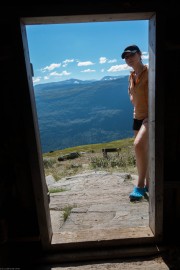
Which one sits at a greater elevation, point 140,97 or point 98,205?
point 140,97

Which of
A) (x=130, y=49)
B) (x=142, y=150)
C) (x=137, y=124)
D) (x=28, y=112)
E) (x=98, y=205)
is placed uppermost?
(x=130, y=49)

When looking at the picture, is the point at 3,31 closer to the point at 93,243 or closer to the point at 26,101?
the point at 26,101

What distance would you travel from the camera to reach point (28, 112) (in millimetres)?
3363

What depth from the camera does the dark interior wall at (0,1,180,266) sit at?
10.2 feet

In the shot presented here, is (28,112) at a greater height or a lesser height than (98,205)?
greater

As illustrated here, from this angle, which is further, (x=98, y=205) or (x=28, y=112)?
(x=98, y=205)

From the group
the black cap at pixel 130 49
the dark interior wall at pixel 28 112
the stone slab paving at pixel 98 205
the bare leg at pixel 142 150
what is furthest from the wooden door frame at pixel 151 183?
the black cap at pixel 130 49

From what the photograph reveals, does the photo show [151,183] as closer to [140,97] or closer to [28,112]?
[140,97]

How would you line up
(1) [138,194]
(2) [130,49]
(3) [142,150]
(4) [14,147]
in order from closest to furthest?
(4) [14,147] → (2) [130,49] → (3) [142,150] → (1) [138,194]

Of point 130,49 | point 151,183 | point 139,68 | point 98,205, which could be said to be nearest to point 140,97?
point 139,68

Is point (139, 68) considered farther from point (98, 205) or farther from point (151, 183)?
point (98, 205)

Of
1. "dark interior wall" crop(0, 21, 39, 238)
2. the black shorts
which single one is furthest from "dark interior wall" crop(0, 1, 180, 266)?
the black shorts

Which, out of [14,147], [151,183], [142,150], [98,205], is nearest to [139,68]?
[142,150]

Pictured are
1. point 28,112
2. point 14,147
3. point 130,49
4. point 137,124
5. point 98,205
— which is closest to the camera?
point 28,112
